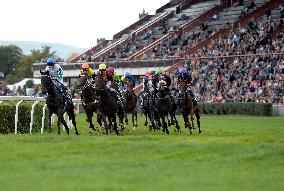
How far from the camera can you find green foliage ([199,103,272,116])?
43.8 metres

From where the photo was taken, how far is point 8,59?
435 feet

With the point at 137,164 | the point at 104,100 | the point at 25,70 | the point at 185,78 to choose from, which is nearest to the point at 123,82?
the point at 185,78

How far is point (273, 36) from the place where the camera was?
48656mm

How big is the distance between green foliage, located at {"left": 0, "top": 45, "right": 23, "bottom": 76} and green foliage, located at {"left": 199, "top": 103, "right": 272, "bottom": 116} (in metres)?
86.7

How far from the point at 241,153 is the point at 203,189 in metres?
3.99

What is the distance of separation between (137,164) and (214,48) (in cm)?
3971

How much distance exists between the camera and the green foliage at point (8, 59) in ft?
430

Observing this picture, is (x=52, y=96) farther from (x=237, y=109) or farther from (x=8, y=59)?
(x=8, y=59)

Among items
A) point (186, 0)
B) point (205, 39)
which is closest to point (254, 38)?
point (205, 39)

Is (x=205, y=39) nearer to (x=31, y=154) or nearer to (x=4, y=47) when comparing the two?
(x=31, y=154)

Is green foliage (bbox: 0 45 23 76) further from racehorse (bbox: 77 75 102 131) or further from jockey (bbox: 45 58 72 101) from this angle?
jockey (bbox: 45 58 72 101)

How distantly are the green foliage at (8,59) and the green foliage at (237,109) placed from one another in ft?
284

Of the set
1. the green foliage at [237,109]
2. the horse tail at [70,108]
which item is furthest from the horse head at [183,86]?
the green foliage at [237,109]

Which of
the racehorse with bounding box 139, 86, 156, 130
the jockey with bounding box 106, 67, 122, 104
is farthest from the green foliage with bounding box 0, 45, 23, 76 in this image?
the jockey with bounding box 106, 67, 122, 104
